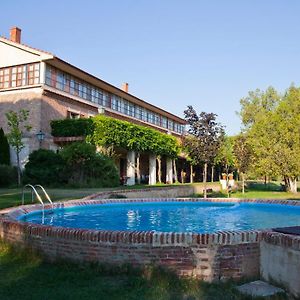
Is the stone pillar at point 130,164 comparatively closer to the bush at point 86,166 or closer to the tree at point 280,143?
the bush at point 86,166

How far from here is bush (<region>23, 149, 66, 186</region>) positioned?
22.1m

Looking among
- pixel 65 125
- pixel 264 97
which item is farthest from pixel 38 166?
pixel 264 97

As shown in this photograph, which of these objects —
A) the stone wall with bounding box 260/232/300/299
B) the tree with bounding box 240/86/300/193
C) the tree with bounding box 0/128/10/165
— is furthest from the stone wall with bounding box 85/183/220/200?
the tree with bounding box 0/128/10/165

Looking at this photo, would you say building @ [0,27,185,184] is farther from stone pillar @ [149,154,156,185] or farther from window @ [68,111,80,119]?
stone pillar @ [149,154,156,185]

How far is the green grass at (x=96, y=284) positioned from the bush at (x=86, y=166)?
1720 cm

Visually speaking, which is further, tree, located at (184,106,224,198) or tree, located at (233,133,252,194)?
tree, located at (233,133,252,194)

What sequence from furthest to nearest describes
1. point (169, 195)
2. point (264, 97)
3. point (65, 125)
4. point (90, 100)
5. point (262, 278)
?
point (264, 97), point (90, 100), point (65, 125), point (169, 195), point (262, 278)

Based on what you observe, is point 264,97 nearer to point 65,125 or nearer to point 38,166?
point 65,125

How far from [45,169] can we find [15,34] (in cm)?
1330

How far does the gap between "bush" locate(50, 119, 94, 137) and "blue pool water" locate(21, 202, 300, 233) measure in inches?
501

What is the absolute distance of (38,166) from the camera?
74.1 ft

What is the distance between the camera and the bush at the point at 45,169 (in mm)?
22109

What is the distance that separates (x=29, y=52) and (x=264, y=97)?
25.0m

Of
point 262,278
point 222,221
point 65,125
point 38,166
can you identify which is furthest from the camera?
point 65,125
